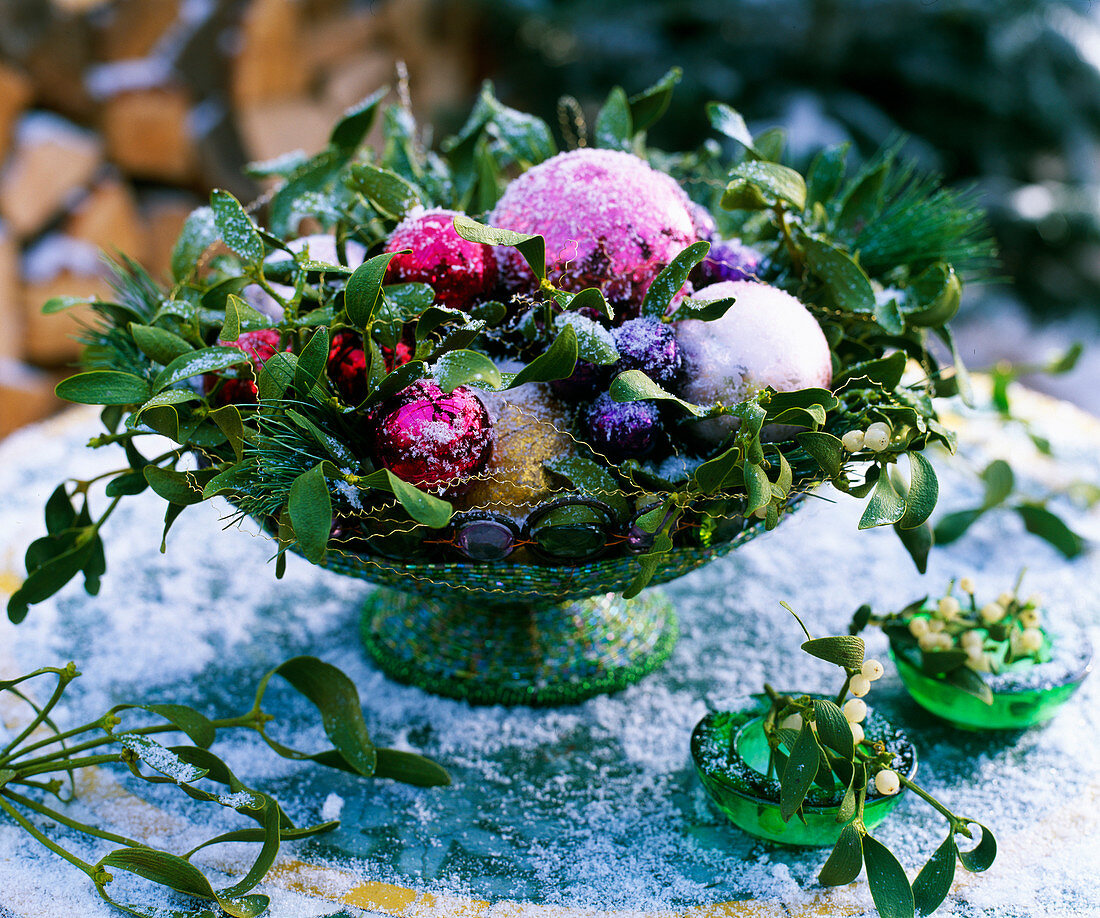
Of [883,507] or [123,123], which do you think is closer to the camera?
[883,507]

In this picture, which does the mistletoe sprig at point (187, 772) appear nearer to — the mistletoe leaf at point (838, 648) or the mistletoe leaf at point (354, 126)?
the mistletoe leaf at point (838, 648)

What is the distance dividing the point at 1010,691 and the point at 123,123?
1.86 meters

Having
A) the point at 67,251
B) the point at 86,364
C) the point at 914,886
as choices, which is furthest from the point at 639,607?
the point at 67,251

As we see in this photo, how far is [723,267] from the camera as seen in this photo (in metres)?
0.59

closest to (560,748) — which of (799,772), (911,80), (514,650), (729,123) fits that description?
(514,650)

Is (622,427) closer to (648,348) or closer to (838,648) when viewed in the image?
(648,348)

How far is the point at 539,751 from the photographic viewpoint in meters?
0.58

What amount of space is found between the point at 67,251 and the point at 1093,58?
1.95 meters

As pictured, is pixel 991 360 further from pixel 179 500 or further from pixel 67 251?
pixel 179 500

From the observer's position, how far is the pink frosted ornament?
1.80 ft

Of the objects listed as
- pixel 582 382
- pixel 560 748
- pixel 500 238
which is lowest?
pixel 560 748

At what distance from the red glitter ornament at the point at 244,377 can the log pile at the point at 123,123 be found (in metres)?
1.36

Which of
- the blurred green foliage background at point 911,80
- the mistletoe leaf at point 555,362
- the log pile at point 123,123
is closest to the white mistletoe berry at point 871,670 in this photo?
the mistletoe leaf at point 555,362

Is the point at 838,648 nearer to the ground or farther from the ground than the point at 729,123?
nearer to the ground
